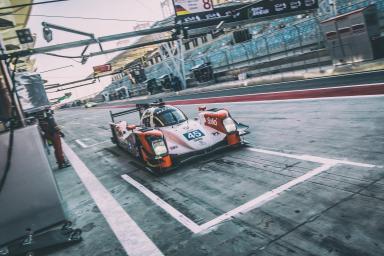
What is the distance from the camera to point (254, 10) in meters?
17.5

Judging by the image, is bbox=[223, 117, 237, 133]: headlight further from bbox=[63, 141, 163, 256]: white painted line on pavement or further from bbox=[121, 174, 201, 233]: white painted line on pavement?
bbox=[63, 141, 163, 256]: white painted line on pavement

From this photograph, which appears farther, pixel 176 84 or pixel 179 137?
pixel 176 84

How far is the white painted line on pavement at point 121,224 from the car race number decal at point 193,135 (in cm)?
203

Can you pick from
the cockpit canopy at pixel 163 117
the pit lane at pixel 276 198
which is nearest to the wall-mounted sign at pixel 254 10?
the cockpit canopy at pixel 163 117

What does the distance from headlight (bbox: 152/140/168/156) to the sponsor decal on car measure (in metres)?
0.57

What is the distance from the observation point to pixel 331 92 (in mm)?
11461

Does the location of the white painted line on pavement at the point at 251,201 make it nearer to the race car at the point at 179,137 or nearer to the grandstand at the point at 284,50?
the race car at the point at 179,137

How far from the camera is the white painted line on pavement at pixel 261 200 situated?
4.20 meters

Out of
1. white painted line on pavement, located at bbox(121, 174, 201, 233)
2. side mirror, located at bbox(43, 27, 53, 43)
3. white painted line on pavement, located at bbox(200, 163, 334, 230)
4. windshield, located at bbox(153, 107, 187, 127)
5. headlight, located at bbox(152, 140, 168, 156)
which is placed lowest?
white painted line on pavement, located at bbox(200, 163, 334, 230)

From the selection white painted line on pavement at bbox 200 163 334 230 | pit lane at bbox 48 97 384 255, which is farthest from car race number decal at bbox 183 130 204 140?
white painted line on pavement at bbox 200 163 334 230

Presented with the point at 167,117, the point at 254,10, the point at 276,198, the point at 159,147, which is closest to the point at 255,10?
the point at 254,10

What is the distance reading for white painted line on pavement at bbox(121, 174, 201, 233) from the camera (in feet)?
13.8

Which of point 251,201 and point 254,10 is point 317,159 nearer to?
point 251,201

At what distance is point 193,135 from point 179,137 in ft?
1.03
